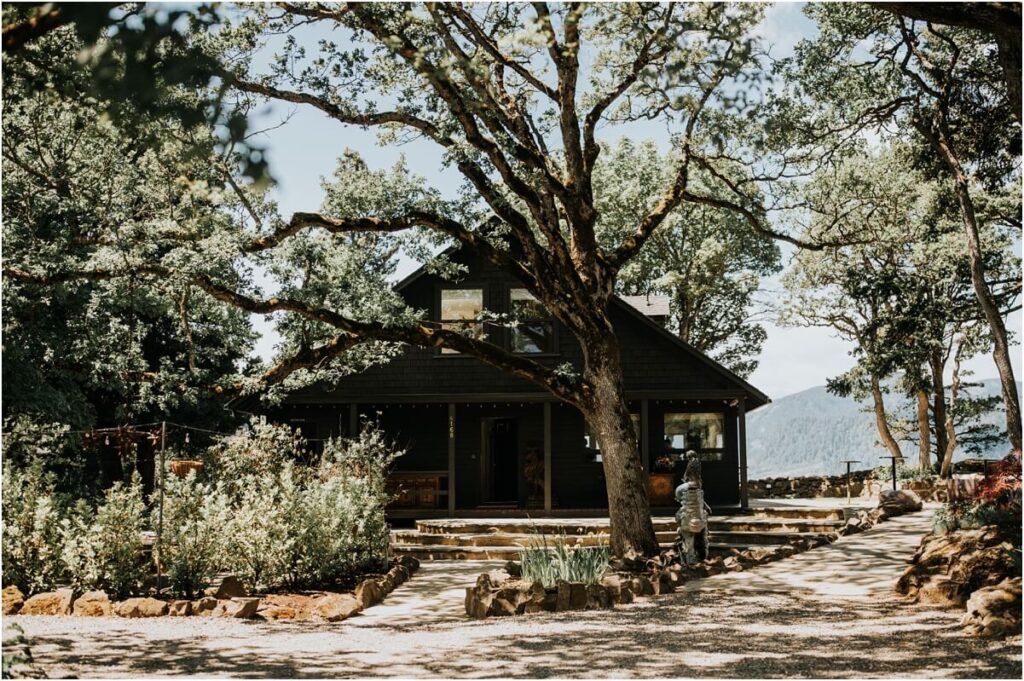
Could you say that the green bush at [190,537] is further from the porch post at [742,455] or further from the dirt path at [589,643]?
the porch post at [742,455]

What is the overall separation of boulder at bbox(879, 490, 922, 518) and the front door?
9.02 metres

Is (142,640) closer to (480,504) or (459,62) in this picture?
(459,62)

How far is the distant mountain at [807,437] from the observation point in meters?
165

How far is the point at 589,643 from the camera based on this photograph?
7977mm

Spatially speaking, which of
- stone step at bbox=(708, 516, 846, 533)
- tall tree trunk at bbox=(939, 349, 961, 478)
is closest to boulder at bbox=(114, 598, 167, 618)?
stone step at bbox=(708, 516, 846, 533)

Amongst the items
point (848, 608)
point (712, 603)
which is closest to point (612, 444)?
point (712, 603)

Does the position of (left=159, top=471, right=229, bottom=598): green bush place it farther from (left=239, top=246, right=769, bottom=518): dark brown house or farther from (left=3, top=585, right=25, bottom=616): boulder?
(left=239, top=246, right=769, bottom=518): dark brown house

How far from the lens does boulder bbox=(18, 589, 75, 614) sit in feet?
31.9

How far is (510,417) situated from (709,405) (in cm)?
504

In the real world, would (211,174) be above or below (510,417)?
above

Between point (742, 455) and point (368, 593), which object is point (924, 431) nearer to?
point (742, 455)

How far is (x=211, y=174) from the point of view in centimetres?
1450

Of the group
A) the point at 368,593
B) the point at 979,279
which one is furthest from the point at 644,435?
the point at 368,593

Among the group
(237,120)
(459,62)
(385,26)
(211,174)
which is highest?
(385,26)
